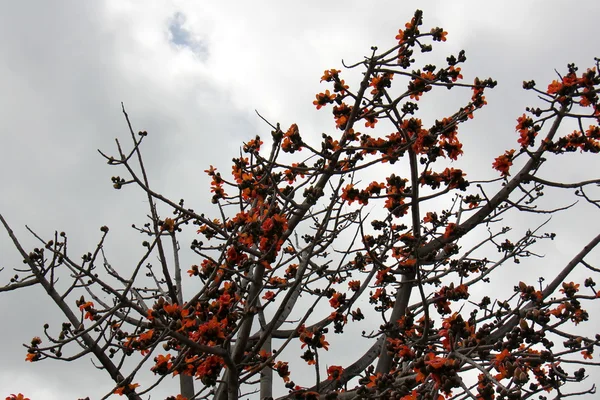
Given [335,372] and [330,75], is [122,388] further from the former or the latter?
[330,75]

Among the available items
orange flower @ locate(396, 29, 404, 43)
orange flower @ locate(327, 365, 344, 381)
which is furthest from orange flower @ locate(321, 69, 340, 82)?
orange flower @ locate(327, 365, 344, 381)

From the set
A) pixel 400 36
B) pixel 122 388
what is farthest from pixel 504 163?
pixel 122 388

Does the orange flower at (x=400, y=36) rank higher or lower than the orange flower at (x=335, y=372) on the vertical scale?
higher

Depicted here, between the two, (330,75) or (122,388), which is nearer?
(122,388)

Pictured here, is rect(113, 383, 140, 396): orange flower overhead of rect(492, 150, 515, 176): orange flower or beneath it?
beneath

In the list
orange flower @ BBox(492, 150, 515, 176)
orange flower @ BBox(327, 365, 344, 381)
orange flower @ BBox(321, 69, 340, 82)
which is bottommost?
orange flower @ BBox(327, 365, 344, 381)

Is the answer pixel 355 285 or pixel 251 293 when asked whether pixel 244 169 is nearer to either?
pixel 251 293

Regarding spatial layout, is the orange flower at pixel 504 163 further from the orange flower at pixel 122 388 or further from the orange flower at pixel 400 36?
the orange flower at pixel 122 388

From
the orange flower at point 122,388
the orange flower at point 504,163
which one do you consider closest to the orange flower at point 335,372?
the orange flower at point 122,388

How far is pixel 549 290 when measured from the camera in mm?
4234

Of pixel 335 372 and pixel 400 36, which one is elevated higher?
pixel 400 36

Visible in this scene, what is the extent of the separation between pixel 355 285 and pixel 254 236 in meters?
1.99

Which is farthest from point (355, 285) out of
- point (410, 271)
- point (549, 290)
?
point (549, 290)

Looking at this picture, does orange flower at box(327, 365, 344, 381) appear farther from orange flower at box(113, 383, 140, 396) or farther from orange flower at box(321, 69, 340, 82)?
orange flower at box(321, 69, 340, 82)
